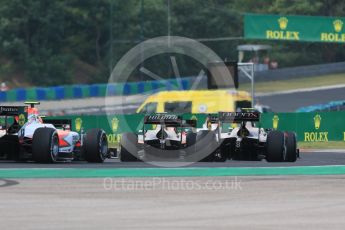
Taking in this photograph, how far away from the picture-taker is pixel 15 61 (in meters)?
78.2

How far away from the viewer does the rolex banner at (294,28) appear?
50594 millimetres

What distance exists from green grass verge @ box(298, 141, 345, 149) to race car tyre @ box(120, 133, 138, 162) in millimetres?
11171

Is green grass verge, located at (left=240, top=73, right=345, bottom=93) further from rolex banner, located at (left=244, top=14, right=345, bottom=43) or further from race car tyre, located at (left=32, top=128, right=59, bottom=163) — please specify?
race car tyre, located at (left=32, top=128, right=59, bottom=163)

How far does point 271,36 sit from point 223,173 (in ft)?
101

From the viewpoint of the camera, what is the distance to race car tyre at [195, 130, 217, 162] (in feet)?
78.2

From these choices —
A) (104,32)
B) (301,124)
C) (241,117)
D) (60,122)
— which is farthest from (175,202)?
(104,32)

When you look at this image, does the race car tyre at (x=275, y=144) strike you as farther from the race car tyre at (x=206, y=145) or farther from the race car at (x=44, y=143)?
the race car at (x=44, y=143)

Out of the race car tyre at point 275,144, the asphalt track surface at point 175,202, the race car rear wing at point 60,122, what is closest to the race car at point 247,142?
the race car tyre at point 275,144

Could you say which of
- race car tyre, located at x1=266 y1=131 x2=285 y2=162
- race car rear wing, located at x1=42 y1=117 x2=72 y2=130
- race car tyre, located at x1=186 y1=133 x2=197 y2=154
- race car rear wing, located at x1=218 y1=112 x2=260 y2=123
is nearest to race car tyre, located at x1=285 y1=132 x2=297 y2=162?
race car tyre, located at x1=266 y1=131 x2=285 y2=162

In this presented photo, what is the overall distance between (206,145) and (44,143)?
4.09m

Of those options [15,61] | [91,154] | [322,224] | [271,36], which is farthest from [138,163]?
[15,61]

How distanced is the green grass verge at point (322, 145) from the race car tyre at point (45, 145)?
13.4m

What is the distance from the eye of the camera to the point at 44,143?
2223 centimetres

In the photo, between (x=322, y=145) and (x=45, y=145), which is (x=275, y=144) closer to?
(x=45, y=145)
